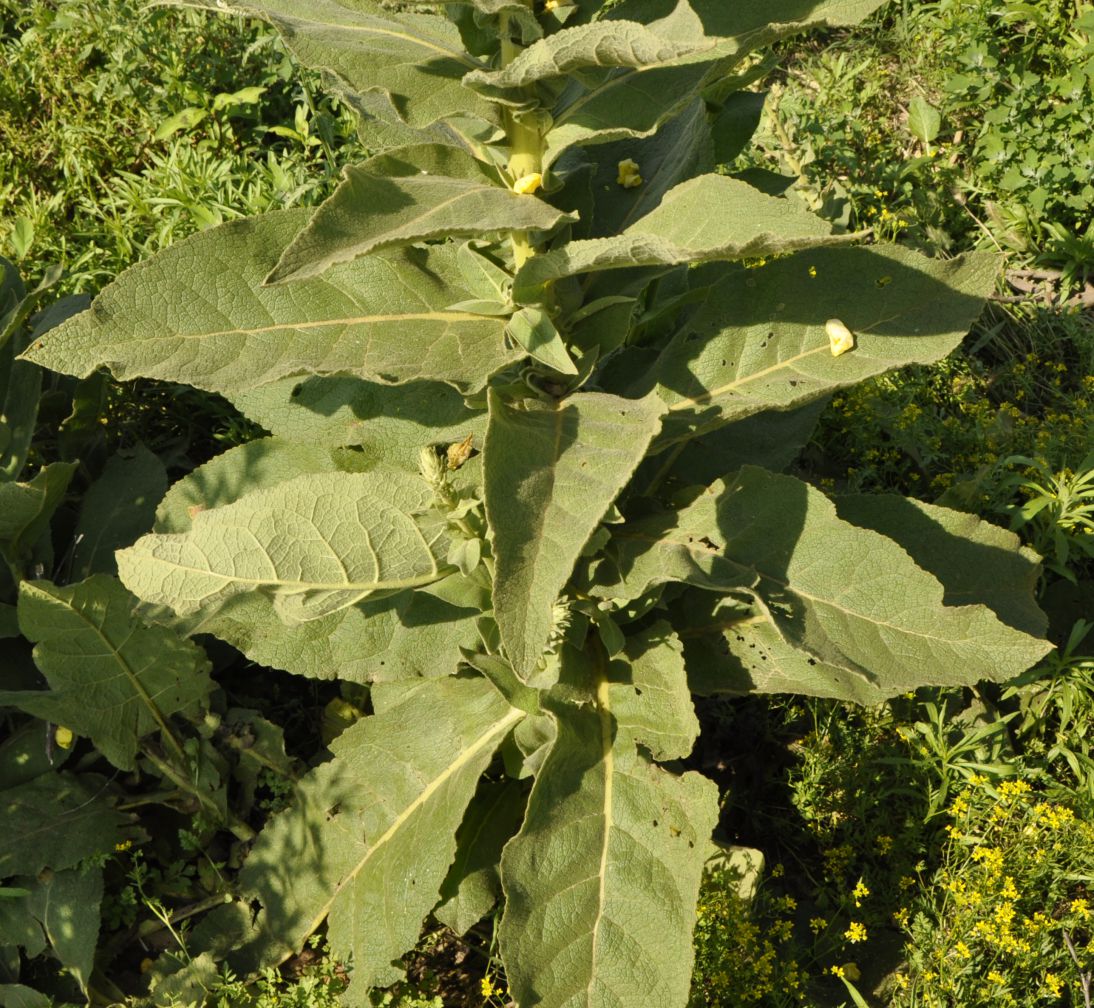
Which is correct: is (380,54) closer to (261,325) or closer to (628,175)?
(261,325)

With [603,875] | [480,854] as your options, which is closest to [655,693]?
[603,875]

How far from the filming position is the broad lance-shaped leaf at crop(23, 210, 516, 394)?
7.26 feet

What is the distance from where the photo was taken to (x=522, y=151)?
2.33 metres

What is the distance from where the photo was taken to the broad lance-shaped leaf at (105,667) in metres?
2.98

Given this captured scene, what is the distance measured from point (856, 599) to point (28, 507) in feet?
6.76

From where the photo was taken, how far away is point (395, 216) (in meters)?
2.00

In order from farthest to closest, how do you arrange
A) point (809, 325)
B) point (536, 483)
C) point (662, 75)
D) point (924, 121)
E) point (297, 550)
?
1. point (924, 121)
2. point (809, 325)
3. point (297, 550)
4. point (662, 75)
5. point (536, 483)

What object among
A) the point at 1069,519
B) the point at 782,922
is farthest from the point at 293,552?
the point at 1069,519

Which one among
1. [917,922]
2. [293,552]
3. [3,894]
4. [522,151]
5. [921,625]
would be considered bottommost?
[917,922]

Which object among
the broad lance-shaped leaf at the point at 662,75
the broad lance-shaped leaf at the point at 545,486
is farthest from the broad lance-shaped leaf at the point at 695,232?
the broad lance-shaped leaf at the point at 545,486

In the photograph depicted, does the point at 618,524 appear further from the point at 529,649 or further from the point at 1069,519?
the point at 1069,519

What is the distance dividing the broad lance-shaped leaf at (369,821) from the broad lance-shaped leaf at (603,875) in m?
0.24

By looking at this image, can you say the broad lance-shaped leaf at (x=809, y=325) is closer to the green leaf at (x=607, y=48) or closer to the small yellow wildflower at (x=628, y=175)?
the small yellow wildflower at (x=628, y=175)

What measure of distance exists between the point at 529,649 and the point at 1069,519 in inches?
91.9
